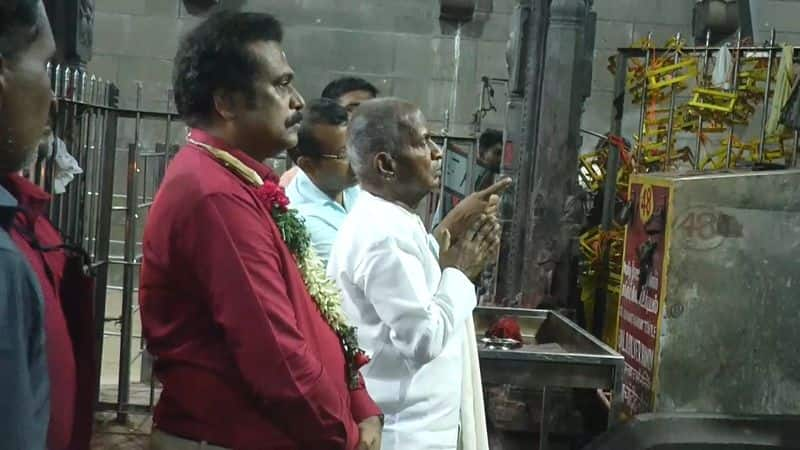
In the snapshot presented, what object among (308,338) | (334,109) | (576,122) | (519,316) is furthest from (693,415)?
(308,338)

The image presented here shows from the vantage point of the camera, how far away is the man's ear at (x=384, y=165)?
2.61m

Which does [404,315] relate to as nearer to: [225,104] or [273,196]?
[273,196]

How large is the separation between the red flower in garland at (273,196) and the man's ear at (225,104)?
17 centimetres

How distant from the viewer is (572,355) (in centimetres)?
351

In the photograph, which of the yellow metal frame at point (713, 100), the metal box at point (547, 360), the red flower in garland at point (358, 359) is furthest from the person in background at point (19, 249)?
the yellow metal frame at point (713, 100)

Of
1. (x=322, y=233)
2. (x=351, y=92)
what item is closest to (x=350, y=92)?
(x=351, y=92)

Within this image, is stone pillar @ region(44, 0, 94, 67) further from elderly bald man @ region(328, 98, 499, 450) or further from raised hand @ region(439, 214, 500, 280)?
raised hand @ region(439, 214, 500, 280)

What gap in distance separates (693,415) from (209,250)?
3033mm

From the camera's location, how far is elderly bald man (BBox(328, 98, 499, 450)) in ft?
7.92

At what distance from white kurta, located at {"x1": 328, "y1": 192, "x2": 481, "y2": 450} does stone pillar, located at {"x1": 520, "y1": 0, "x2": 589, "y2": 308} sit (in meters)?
2.54

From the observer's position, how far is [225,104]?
6.48 ft

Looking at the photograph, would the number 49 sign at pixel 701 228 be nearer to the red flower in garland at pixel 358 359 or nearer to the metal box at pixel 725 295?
the metal box at pixel 725 295

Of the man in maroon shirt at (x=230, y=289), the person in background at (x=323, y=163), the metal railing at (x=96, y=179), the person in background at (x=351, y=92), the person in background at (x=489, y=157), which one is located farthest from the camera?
the person in background at (x=489, y=157)

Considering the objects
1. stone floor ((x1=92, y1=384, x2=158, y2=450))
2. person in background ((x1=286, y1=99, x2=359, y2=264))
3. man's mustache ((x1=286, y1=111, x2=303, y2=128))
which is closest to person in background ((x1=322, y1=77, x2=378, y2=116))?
person in background ((x1=286, y1=99, x2=359, y2=264))
